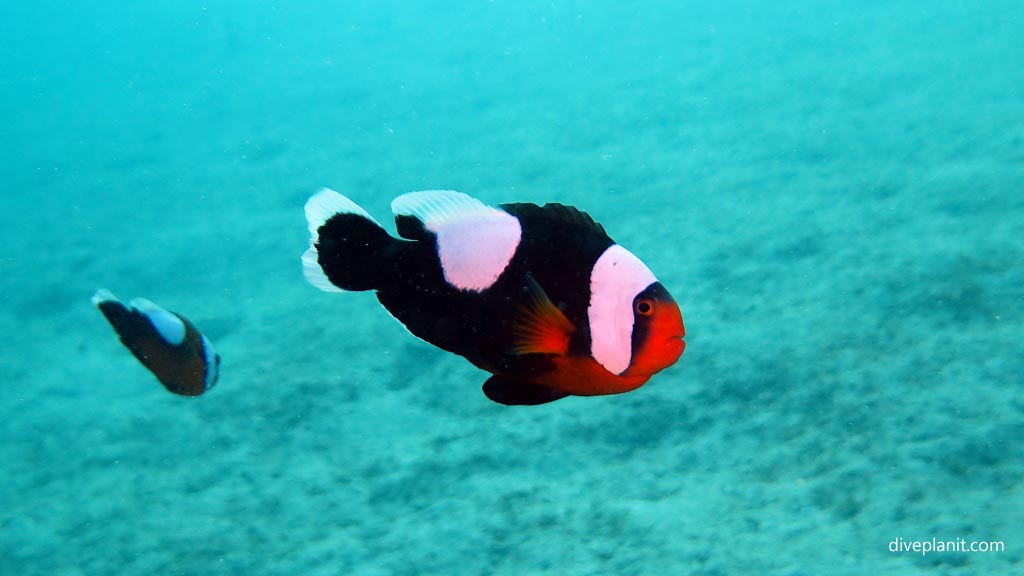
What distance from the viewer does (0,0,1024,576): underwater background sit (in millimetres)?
3604

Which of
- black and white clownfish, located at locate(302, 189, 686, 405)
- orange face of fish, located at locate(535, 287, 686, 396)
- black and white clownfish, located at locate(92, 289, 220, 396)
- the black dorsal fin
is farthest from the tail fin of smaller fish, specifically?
black and white clownfish, located at locate(92, 289, 220, 396)

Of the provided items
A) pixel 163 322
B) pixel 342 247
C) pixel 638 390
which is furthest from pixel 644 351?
pixel 638 390

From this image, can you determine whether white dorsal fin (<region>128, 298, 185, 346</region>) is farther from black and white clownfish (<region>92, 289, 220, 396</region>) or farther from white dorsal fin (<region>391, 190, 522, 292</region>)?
white dorsal fin (<region>391, 190, 522, 292</region>)

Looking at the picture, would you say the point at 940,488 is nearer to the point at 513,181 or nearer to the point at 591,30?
the point at 513,181

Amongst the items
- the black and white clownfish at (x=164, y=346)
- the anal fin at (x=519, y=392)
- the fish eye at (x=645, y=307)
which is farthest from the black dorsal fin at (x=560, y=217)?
the black and white clownfish at (x=164, y=346)

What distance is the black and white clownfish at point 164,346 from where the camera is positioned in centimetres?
227

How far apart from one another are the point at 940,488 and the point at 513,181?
8.10m

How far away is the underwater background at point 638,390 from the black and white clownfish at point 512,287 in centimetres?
7

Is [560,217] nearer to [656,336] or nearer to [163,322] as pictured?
[656,336]

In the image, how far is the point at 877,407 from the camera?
3990mm

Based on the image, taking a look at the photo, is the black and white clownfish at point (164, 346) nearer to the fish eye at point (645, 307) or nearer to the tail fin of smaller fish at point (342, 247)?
the tail fin of smaller fish at point (342, 247)

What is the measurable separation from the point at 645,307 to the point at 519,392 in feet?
0.82

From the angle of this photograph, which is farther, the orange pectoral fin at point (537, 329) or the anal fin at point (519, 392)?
the anal fin at point (519, 392)

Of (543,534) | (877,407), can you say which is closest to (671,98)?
(877,407)
